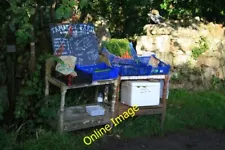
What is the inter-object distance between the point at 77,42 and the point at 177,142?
190 centimetres

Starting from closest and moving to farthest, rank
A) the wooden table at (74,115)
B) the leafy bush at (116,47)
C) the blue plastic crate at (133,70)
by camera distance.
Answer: the wooden table at (74,115) → the blue plastic crate at (133,70) → the leafy bush at (116,47)


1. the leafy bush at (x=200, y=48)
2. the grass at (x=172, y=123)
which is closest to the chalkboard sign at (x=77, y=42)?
the grass at (x=172, y=123)

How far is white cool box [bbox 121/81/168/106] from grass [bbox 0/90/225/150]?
1.28ft

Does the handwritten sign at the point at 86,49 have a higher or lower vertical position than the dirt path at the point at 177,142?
higher

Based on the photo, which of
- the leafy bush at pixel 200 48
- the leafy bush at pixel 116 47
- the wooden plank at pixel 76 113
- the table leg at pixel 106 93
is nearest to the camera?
the wooden plank at pixel 76 113

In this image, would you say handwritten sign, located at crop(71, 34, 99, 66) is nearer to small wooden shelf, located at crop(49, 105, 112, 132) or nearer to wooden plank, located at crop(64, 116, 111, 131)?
small wooden shelf, located at crop(49, 105, 112, 132)

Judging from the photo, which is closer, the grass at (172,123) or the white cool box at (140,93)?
the grass at (172,123)

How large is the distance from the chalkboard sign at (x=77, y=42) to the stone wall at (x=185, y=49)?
6.60 feet

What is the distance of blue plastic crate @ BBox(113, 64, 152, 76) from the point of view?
5.15 m

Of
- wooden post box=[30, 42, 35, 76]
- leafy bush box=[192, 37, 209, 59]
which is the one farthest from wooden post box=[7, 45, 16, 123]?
leafy bush box=[192, 37, 209, 59]

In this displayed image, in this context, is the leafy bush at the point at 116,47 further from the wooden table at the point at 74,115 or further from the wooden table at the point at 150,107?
the wooden table at the point at 74,115

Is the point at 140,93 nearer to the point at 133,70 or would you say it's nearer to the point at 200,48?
the point at 133,70

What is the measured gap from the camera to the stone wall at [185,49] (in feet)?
24.1

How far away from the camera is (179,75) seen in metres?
7.45
